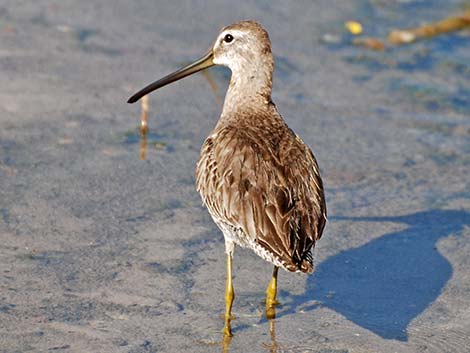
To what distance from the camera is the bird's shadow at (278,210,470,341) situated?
16.5ft

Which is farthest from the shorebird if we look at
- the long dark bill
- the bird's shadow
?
the bird's shadow

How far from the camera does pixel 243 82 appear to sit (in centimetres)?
544

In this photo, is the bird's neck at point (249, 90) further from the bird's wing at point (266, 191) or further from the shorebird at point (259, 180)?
the bird's wing at point (266, 191)

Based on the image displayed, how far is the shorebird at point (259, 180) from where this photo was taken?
14.7 feet

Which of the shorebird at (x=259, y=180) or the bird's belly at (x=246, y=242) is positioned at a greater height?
the shorebird at (x=259, y=180)

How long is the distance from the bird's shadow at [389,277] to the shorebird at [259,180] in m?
0.39

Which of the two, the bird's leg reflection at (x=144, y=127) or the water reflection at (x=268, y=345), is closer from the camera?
the water reflection at (x=268, y=345)

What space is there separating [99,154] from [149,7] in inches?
103

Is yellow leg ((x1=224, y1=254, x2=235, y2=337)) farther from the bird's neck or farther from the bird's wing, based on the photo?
the bird's neck

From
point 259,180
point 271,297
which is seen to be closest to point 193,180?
point 271,297

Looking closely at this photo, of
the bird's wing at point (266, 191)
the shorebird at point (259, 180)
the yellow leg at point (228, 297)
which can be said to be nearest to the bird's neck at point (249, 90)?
the shorebird at point (259, 180)

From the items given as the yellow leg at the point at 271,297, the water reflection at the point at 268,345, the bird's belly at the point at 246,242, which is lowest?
the water reflection at the point at 268,345

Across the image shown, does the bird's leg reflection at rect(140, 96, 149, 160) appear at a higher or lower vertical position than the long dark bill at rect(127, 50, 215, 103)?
lower

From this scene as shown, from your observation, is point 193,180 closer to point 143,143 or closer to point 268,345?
point 143,143
